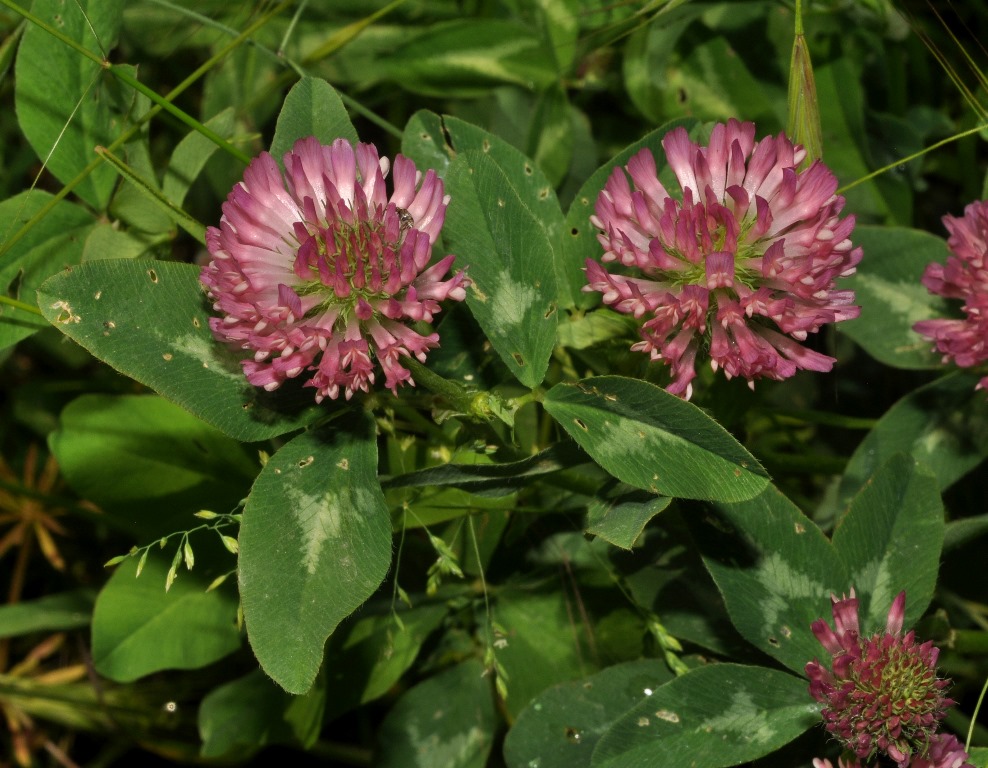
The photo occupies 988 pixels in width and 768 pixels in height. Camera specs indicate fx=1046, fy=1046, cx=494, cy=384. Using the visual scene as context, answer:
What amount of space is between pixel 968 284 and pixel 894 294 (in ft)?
0.84

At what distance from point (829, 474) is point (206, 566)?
4.10ft

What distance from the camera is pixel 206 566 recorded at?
2.01 meters

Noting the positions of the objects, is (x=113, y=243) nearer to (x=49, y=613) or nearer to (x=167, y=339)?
(x=167, y=339)

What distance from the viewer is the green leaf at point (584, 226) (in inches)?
67.4

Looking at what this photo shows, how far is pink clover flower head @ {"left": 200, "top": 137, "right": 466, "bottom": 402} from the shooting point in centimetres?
135

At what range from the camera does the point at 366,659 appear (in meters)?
1.97

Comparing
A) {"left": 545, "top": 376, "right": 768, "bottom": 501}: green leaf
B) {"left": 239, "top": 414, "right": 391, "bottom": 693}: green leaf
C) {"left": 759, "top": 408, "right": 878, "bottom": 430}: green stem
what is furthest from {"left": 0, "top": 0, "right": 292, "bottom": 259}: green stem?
{"left": 759, "top": 408, "right": 878, "bottom": 430}: green stem

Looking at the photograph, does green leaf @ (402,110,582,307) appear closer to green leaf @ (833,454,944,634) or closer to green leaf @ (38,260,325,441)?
green leaf @ (38,260,325,441)

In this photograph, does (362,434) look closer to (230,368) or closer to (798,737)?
(230,368)

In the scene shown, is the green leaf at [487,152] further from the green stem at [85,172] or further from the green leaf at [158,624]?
the green leaf at [158,624]

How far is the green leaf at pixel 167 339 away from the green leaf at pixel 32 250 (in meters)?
0.41

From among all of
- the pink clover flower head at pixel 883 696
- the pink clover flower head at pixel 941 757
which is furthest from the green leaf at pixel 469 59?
the pink clover flower head at pixel 941 757

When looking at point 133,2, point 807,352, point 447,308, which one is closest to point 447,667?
point 447,308

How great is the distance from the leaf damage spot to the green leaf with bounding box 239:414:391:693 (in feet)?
1.08
